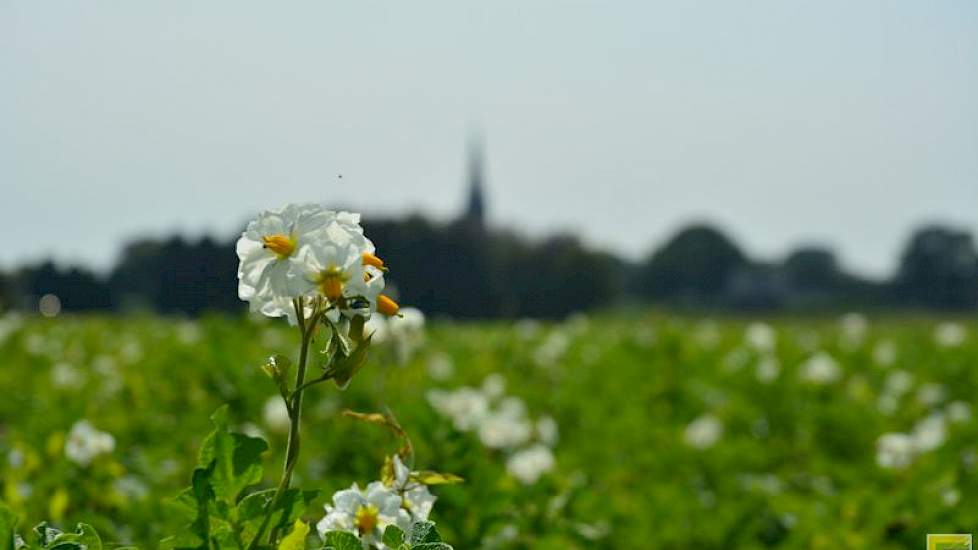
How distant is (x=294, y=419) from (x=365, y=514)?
0.67 ft

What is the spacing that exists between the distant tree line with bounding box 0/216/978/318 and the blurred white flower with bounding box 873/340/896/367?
3.63 m

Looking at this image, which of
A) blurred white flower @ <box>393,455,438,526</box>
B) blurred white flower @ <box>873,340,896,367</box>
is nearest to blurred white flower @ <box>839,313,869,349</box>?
blurred white flower @ <box>873,340,896,367</box>

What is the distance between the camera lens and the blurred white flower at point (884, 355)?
7918 millimetres

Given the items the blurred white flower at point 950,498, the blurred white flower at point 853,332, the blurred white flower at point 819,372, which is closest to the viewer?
the blurred white flower at point 950,498

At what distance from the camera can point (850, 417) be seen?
529cm

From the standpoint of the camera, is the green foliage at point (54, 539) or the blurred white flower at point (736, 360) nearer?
the green foliage at point (54, 539)

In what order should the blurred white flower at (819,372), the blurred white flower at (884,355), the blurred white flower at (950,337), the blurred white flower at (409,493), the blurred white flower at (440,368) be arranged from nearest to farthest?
the blurred white flower at (409,493) → the blurred white flower at (440,368) → the blurred white flower at (819,372) → the blurred white flower at (884,355) → the blurred white flower at (950,337)

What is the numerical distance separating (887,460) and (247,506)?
2.55 meters

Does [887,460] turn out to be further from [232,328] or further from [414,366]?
[232,328]

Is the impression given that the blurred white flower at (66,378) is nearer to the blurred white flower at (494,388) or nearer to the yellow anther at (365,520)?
the blurred white flower at (494,388)

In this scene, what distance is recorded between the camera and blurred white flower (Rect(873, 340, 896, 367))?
7.92 metres

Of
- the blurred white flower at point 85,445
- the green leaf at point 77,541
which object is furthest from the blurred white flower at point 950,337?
the green leaf at point 77,541

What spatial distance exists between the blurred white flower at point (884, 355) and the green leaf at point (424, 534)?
733 centimetres

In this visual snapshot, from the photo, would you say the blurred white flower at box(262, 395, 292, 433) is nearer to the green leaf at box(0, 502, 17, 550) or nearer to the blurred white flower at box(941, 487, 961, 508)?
the blurred white flower at box(941, 487, 961, 508)
